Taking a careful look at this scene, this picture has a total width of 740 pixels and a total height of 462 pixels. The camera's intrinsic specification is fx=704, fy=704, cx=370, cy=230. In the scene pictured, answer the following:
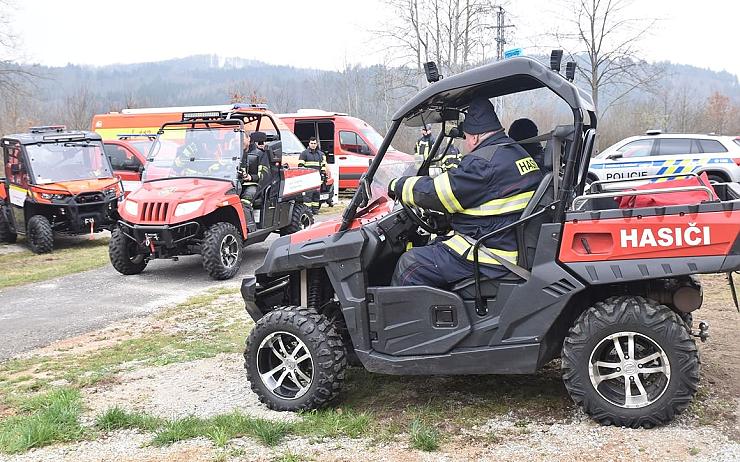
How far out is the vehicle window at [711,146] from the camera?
15.4 m

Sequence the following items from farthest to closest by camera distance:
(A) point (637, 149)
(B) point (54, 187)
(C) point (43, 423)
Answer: (A) point (637, 149) → (B) point (54, 187) → (C) point (43, 423)

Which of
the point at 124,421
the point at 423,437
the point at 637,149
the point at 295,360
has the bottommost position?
the point at 124,421

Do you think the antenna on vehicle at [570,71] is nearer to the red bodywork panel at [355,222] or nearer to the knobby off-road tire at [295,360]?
the red bodywork panel at [355,222]

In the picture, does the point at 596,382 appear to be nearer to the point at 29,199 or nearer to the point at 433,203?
the point at 433,203

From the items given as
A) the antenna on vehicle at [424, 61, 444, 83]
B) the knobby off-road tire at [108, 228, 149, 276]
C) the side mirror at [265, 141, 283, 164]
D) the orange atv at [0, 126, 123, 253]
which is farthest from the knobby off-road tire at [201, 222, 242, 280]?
the antenna on vehicle at [424, 61, 444, 83]

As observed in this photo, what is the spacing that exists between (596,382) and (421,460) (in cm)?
106

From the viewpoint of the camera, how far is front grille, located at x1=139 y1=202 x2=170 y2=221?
9.32m

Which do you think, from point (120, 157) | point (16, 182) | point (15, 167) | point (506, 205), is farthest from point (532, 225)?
point (120, 157)

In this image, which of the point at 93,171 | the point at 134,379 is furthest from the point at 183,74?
the point at 134,379

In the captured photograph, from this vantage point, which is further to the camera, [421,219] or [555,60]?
[421,219]

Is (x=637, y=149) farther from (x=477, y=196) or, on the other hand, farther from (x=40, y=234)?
(x=477, y=196)

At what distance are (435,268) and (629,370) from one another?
1212 millimetres

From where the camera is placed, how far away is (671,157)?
612 inches

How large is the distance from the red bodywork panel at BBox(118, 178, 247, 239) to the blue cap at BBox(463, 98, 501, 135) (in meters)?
5.86
